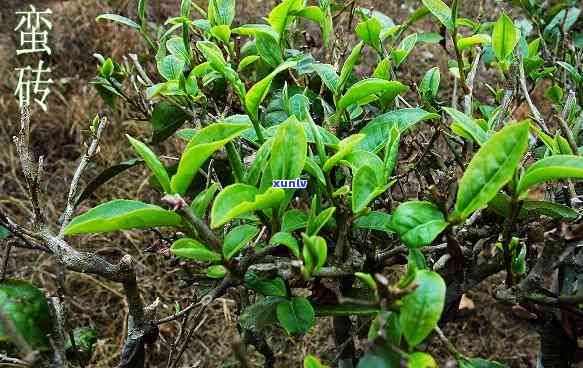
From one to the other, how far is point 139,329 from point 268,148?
0.85 ft

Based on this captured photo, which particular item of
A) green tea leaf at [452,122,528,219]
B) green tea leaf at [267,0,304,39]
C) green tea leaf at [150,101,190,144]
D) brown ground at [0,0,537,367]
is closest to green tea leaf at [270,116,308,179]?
green tea leaf at [452,122,528,219]

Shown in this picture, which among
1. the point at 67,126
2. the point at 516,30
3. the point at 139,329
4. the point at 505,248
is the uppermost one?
the point at 516,30

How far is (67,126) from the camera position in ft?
6.88

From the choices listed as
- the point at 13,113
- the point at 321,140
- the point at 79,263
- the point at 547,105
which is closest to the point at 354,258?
the point at 321,140

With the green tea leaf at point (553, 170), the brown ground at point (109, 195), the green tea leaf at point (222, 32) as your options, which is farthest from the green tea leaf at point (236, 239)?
the brown ground at point (109, 195)

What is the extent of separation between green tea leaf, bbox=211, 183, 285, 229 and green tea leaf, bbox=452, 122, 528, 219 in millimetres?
157

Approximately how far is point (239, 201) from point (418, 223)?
0.52 feet

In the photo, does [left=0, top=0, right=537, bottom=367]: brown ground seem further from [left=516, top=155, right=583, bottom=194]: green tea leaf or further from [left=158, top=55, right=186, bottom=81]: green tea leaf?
[left=516, top=155, right=583, bottom=194]: green tea leaf

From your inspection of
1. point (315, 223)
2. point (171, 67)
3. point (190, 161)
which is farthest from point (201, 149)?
point (171, 67)

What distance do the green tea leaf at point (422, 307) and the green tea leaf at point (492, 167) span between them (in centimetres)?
7

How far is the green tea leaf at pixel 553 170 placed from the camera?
20.6 inches

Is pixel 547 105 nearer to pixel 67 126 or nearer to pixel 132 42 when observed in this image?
pixel 132 42

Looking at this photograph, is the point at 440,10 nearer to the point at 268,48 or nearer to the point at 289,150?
the point at 268,48

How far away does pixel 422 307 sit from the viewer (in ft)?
1.67
